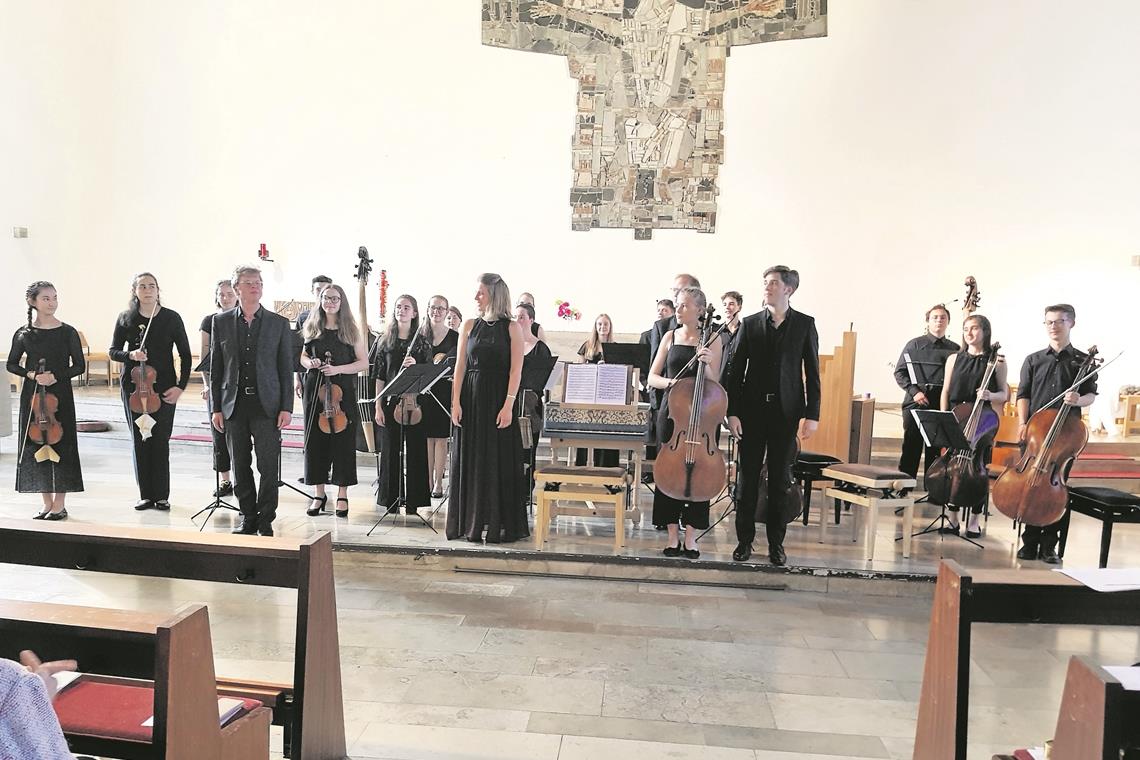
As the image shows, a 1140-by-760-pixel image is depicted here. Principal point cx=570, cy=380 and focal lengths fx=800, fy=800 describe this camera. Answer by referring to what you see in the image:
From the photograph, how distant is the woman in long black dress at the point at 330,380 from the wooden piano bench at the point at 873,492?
3110mm

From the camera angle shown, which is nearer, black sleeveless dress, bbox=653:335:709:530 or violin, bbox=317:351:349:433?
black sleeveless dress, bbox=653:335:709:530

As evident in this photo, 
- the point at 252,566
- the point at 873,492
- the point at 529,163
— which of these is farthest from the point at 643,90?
the point at 252,566

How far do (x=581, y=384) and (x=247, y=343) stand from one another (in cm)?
201

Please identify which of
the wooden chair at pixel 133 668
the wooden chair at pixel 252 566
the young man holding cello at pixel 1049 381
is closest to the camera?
the wooden chair at pixel 133 668

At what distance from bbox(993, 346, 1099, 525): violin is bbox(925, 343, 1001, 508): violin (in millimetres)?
384

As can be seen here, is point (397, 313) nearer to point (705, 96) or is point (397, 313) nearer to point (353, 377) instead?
point (353, 377)

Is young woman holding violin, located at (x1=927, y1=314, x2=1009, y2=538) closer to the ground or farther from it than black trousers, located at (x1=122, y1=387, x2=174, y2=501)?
farther from it

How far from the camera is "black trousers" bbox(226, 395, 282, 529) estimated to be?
4.59 meters

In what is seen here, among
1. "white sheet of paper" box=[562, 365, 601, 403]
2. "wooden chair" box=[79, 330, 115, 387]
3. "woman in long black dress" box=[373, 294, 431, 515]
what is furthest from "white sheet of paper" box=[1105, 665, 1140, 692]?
"wooden chair" box=[79, 330, 115, 387]

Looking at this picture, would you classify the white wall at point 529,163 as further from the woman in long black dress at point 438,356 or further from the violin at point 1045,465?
the violin at point 1045,465

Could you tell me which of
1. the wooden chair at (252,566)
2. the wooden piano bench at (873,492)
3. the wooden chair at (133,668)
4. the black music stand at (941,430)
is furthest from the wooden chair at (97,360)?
the wooden chair at (133,668)

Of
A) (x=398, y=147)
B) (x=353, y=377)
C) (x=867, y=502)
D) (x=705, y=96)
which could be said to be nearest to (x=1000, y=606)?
(x=867, y=502)

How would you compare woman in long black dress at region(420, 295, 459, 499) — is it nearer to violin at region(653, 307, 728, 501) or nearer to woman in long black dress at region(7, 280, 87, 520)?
violin at region(653, 307, 728, 501)

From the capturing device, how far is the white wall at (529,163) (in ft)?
31.8
